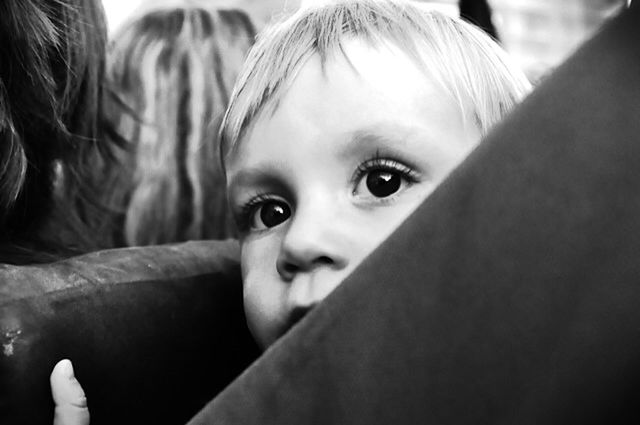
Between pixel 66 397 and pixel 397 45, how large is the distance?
0.41m

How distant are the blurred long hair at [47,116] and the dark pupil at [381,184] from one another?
310mm

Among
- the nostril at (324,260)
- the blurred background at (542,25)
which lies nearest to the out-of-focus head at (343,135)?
the nostril at (324,260)

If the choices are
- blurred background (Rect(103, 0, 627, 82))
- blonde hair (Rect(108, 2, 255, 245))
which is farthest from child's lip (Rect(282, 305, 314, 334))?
blurred background (Rect(103, 0, 627, 82))

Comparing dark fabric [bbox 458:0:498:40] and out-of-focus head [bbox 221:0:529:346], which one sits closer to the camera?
out-of-focus head [bbox 221:0:529:346]

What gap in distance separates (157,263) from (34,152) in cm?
18

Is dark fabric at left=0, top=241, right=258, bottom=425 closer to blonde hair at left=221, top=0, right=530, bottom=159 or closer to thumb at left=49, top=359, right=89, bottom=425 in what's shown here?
thumb at left=49, top=359, right=89, bottom=425

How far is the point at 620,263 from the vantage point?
33 cm

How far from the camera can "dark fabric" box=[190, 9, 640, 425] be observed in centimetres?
33

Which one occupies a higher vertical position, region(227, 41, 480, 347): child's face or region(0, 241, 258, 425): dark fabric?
region(227, 41, 480, 347): child's face

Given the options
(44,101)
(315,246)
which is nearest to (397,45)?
(315,246)

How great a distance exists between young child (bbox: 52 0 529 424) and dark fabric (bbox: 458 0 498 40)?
0.31 metres

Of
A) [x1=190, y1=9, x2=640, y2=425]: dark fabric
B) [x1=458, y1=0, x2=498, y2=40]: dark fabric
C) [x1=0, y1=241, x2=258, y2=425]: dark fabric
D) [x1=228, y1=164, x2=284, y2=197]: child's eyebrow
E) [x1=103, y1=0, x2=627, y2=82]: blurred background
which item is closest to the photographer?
[x1=190, y1=9, x2=640, y2=425]: dark fabric

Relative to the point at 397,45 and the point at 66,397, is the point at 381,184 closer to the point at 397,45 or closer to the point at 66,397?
the point at 397,45

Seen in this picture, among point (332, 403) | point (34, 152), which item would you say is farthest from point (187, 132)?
point (332, 403)
